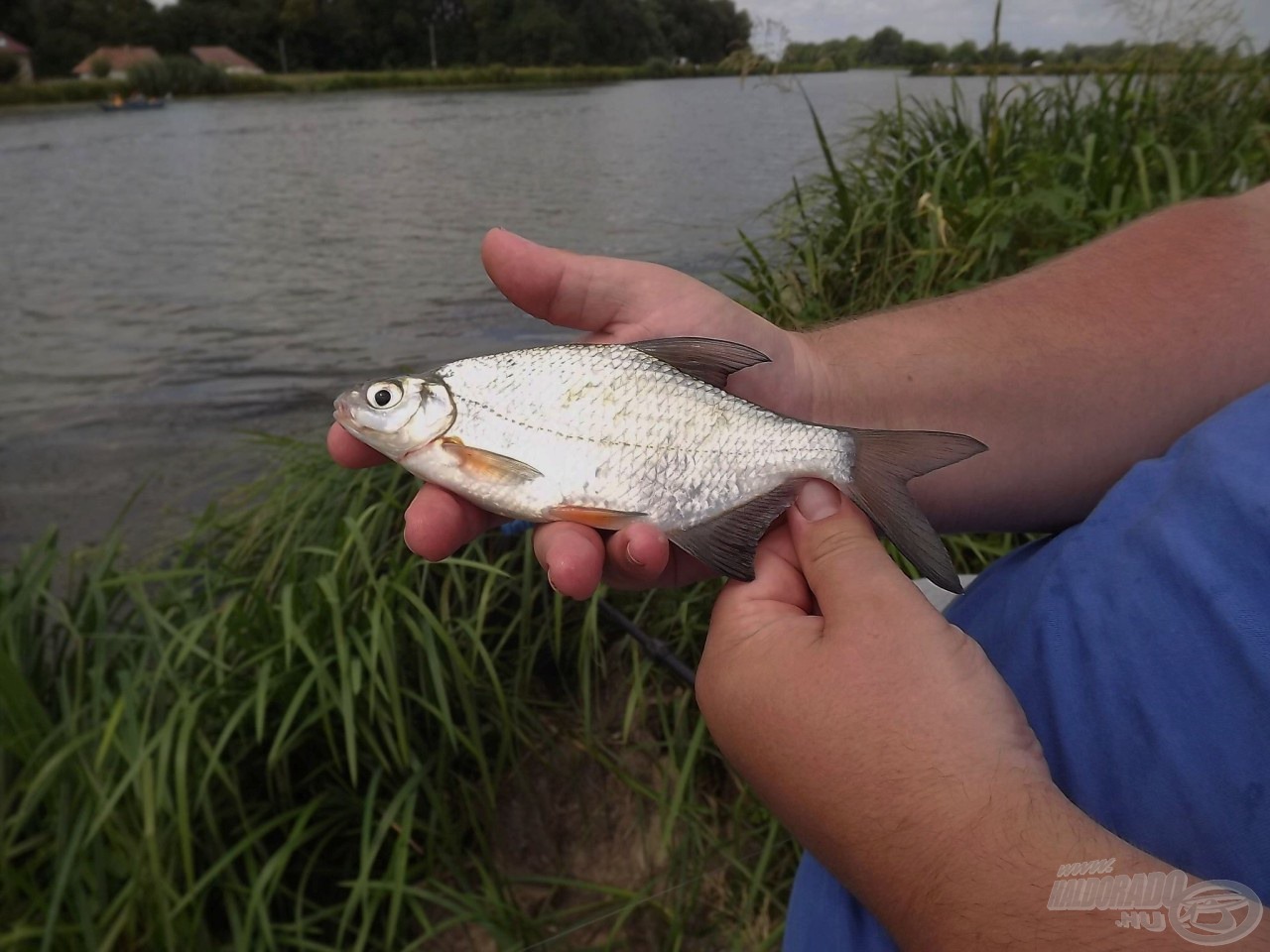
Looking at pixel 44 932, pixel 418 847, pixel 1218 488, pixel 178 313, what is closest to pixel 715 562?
pixel 1218 488

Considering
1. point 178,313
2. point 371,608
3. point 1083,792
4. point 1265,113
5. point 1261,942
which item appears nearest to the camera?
point 1261,942

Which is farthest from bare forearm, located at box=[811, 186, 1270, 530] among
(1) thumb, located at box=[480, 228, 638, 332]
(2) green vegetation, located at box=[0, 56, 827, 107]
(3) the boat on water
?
(3) the boat on water

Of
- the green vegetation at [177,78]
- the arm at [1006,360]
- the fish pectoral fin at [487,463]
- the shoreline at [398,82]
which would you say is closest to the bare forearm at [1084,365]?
the arm at [1006,360]

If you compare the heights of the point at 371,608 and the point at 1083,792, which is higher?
the point at 1083,792

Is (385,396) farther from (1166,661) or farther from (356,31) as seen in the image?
(356,31)

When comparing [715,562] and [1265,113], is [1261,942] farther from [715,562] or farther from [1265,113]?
[1265,113]

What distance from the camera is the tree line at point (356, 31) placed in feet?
170

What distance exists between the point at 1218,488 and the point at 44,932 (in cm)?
255

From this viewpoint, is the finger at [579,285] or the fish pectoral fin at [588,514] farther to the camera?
the finger at [579,285]

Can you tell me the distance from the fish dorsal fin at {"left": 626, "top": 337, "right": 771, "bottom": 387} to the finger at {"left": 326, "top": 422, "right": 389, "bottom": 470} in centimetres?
62

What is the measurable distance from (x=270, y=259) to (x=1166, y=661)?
10.7 meters

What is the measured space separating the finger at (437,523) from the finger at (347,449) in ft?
0.68

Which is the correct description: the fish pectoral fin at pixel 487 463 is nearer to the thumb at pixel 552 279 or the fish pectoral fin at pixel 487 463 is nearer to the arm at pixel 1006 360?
the arm at pixel 1006 360

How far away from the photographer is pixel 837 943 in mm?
1248
